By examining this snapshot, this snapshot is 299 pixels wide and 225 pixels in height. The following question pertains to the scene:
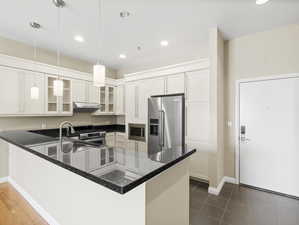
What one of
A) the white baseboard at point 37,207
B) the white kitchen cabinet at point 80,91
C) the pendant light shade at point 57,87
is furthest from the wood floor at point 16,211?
the white kitchen cabinet at point 80,91

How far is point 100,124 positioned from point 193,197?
3.43 m

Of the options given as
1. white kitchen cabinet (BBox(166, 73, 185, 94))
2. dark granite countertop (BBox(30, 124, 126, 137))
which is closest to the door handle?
white kitchen cabinet (BBox(166, 73, 185, 94))

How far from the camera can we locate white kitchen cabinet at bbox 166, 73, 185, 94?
3.34 meters

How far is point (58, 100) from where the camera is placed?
3.64 m

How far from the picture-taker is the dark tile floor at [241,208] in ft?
6.71

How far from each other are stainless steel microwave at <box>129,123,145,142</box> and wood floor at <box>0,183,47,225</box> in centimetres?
249

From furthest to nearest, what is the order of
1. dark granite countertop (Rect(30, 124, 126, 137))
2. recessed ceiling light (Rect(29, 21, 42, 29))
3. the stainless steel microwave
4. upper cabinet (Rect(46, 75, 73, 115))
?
the stainless steel microwave < dark granite countertop (Rect(30, 124, 126, 137)) < upper cabinet (Rect(46, 75, 73, 115)) < recessed ceiling light (Rect(29, 21, 42, 29))

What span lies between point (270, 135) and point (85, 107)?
13.5 feet

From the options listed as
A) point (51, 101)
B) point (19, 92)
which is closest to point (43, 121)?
point (51, 101)

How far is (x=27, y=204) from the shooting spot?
2283mm

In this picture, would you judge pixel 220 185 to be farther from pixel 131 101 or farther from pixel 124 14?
pixel 124 14

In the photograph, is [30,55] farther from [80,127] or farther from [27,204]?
[27,204]

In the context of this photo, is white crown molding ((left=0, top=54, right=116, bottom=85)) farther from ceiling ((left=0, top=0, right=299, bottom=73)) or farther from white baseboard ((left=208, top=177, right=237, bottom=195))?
white baseboard ((left=208, top=177, right=237, bottom=195))

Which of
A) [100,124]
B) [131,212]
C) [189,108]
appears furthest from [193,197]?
[100,124]
